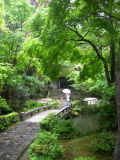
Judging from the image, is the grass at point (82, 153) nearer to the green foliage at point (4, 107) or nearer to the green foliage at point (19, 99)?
the green foliage at point (4, 107)

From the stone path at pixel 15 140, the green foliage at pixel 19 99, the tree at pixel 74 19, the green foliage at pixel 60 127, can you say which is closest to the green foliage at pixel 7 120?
the stone path at pixel 15 140

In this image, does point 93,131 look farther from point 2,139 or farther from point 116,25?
point 116,25

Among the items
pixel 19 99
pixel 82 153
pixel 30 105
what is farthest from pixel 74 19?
pixel 30 105

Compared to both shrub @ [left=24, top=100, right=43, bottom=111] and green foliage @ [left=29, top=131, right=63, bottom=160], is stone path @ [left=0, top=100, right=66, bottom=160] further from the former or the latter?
shrub @ [left=24, top=100, right=43, bottom=111]

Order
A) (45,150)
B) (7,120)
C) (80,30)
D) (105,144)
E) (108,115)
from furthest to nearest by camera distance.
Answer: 1. (7,120)
2. (108,115)
3. (80,30)
4. (105,144)
5. (45,150)

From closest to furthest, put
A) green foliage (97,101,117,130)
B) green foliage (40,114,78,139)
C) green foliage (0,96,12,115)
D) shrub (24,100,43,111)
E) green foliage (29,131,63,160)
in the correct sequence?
green foliage (29,131,63,160) → green foliage (97,101,117,130) → green foliage (40,114,78,139) → green foliage (0,96,12,115) → shrub (24,100,43,111)

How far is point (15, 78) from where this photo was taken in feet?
35.4

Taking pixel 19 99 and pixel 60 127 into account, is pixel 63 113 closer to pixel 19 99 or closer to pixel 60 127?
pixel 19 99

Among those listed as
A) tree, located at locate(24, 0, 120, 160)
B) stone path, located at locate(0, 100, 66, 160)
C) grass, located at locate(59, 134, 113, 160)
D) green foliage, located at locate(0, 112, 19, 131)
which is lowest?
A: stone path, located at locate(0, 100, 66, 160)

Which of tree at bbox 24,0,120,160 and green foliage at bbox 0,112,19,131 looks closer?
tree at bbox 24,0,120,160

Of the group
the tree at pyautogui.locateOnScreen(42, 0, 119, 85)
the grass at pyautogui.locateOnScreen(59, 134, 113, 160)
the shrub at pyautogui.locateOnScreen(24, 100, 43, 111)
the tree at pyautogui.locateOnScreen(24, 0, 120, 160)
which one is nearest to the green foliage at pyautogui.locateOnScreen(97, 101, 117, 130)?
the tree at pyautogui.locateOnScreen(24, 0, 120, 160)

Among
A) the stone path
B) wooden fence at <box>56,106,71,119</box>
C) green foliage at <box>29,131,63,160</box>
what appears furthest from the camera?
wooden fence at <box>56,106,71,119</box>

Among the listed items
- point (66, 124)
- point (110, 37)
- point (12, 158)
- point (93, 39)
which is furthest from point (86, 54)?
point (12, 158)

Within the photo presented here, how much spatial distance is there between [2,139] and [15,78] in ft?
16.0
